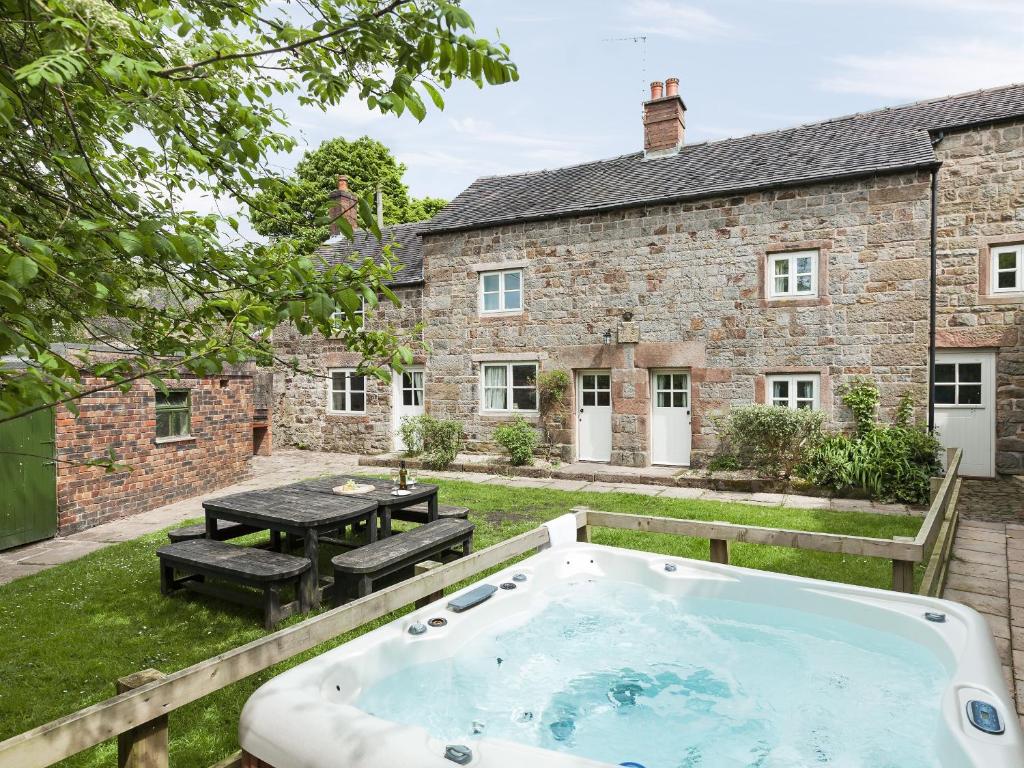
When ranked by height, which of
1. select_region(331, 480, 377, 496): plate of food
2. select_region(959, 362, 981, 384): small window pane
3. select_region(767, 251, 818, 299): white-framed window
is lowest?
select_region(331, 480, 377, 496): plate of food

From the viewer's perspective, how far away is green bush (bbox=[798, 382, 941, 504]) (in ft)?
28.5

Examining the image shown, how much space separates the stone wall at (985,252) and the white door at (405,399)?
10.6 meters

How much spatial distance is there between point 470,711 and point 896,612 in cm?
258

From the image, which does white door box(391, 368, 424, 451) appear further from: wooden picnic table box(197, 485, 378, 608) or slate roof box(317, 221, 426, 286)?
wooden picnic table box(197, 485, 378, 608)

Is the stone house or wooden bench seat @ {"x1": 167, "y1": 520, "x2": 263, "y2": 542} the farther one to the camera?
the stone house

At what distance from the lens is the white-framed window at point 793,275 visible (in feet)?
34.4

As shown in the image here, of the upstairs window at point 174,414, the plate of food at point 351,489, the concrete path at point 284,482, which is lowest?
the concrete path at point 284,482

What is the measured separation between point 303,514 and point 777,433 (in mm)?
7749

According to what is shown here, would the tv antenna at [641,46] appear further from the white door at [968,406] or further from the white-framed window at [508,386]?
the white door at [968,406]

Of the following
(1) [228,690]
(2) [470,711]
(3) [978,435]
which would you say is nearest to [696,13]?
(2) [470,711]

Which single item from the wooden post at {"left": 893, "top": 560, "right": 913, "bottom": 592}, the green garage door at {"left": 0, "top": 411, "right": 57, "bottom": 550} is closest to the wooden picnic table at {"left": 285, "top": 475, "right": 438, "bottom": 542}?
the green garage door at {"left": 0, "top": 411, "right": 57, "bottom": 550}

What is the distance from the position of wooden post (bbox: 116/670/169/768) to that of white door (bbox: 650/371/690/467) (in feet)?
34.5

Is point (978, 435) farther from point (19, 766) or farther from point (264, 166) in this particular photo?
point (19, 766)

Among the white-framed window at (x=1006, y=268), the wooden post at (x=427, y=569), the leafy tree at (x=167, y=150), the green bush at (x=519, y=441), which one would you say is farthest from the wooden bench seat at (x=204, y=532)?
the white-framed window at (x=1006, y=268)
